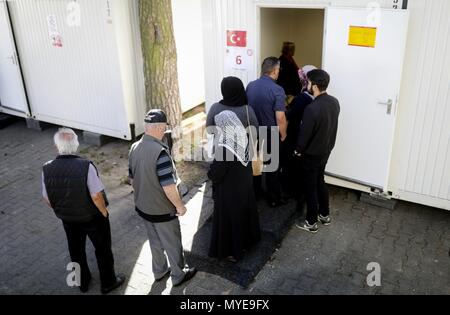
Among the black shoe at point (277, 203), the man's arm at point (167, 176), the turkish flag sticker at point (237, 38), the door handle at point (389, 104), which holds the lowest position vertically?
the black shoe at point (277, 203)

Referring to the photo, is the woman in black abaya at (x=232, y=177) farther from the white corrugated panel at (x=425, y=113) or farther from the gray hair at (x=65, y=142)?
the white corrugated panel at (x=425, y=113)

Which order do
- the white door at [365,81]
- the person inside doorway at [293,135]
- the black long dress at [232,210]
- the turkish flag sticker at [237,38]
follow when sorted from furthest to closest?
the turkish flag sticker at [237,38] < the person inside doorway at [293,135] < the white door at [365,81] < the black long dress at [232,210]

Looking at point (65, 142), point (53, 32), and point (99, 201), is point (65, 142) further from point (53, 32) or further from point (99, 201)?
point (53, 32)

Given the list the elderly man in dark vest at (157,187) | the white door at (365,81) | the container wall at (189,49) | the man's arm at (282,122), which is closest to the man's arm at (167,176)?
the elderly man in dark vest at (157,187)

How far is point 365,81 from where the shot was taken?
5.17 metres

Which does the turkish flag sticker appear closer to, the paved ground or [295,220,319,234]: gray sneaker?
the paved ground

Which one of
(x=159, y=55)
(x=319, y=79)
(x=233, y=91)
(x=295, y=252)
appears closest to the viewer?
(x=233, y=91)

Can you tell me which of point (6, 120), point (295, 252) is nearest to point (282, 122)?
point (295, 252)

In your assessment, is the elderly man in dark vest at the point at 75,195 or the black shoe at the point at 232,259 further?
the black shoe at the point at 232,259

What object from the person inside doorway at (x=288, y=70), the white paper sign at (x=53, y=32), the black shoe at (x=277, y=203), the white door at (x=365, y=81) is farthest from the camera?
the white paper sign at (x=53, y=32)

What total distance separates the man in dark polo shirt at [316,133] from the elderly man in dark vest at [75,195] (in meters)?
2.18

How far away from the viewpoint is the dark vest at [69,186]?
395 cm

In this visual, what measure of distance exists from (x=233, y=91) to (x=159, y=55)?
99.9 inches
